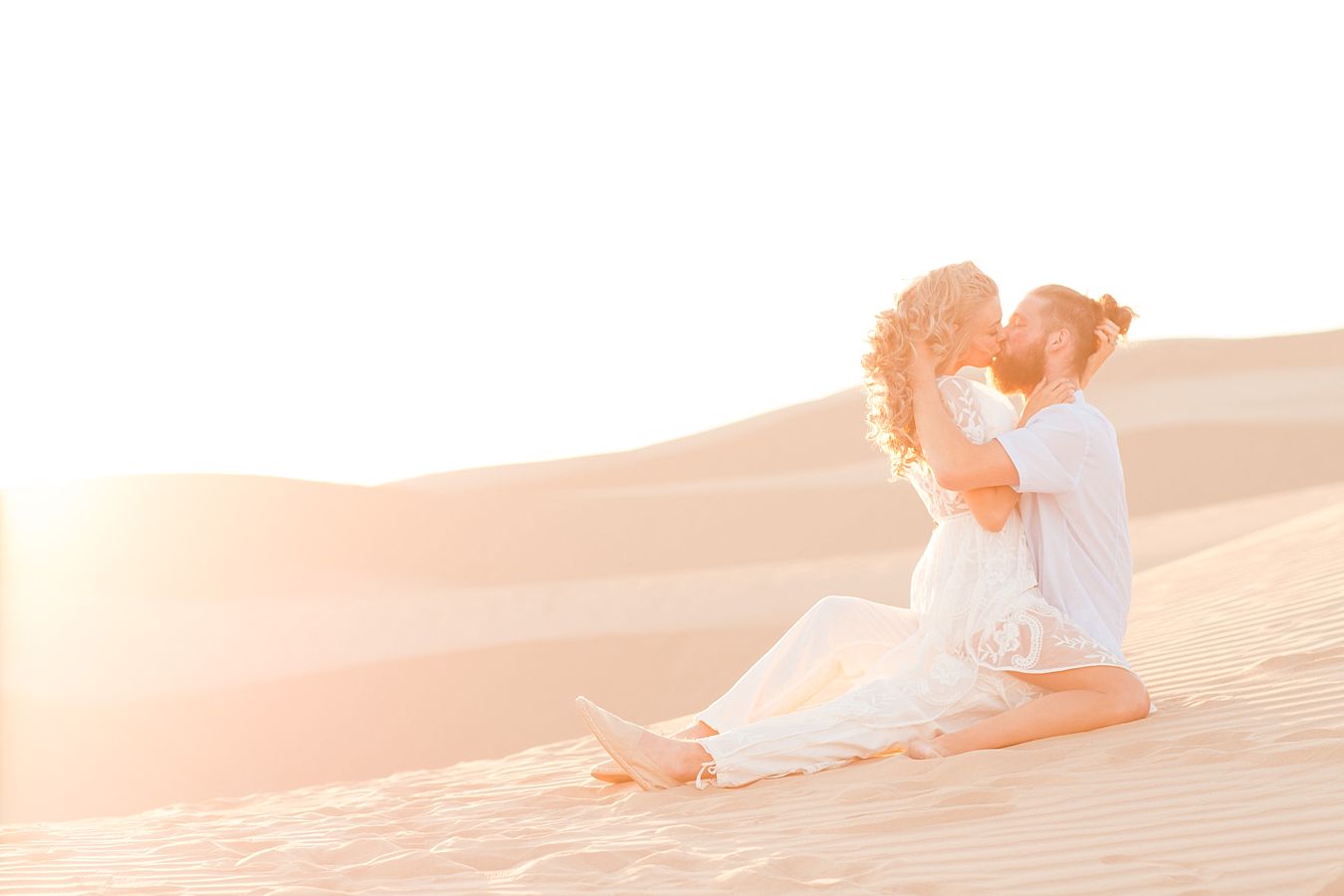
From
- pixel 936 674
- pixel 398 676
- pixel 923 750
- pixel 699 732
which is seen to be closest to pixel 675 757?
pixel 699 732

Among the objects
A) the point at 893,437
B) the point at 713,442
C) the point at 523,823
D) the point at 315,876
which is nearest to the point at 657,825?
the point at 523,823

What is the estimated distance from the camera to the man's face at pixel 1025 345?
4852mm

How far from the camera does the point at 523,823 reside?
456cm

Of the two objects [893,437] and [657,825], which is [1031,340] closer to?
[893,437]

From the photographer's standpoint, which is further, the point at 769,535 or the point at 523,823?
the point at 769,535

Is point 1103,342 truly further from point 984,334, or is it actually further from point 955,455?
point 955,455

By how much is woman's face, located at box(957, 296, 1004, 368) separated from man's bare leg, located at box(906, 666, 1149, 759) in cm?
107

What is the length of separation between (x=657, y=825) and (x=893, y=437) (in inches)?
61.1

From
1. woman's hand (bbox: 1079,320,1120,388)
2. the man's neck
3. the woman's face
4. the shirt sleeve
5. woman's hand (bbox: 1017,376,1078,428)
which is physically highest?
the woman's face

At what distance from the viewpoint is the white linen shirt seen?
15.1 ft

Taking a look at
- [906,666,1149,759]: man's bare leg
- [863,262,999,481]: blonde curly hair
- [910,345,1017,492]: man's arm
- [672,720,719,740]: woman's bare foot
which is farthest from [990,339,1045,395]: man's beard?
[672,720,719,740]: woman's bare foot

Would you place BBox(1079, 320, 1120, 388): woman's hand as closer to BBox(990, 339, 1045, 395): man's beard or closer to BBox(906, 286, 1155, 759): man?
BBox(906, 286, 1155, 759): man

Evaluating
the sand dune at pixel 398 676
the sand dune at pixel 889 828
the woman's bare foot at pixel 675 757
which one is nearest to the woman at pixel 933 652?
the woman's bare foot at pixel 675 757

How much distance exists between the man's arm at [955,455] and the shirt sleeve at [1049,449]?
34 mm
